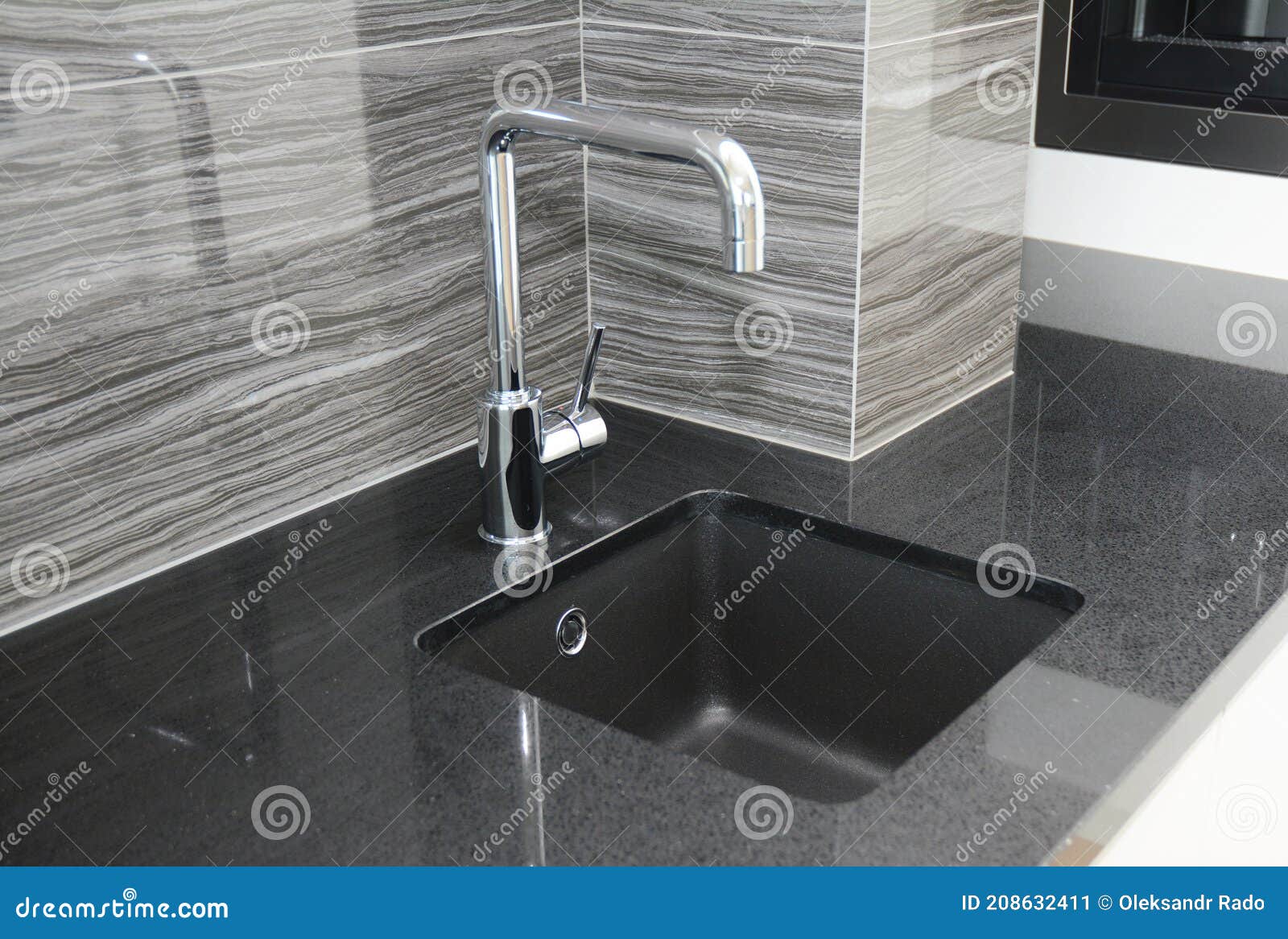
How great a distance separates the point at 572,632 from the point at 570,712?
220 millimetres

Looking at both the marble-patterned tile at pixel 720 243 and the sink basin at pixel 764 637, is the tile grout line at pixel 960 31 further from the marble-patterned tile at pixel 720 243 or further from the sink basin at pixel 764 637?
the sink basin at pixel 764 637

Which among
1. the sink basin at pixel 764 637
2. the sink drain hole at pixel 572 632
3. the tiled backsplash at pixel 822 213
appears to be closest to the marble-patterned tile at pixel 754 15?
the tiled backsplash at pixel 822 213

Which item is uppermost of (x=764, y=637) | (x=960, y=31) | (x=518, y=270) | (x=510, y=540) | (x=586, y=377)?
(x=960, y=31)

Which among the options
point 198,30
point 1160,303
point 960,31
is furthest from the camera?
point 1160,303

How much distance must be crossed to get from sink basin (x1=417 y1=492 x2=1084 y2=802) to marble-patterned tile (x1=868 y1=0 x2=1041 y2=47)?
41cm

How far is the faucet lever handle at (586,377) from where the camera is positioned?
1111 millimetres

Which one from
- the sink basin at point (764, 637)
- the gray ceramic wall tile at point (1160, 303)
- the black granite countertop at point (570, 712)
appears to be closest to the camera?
the black granite countertop at point (570, 712)

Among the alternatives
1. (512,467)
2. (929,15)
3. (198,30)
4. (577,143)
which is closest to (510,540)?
(512,467)

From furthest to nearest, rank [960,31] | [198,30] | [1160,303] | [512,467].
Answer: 1. [1160,303]
2. [960,31]
3. [512,467]
4. [198,30]

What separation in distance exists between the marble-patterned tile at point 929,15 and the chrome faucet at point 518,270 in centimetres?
23

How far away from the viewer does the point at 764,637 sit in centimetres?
119

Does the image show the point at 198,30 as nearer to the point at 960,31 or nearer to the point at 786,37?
the point at 786,37

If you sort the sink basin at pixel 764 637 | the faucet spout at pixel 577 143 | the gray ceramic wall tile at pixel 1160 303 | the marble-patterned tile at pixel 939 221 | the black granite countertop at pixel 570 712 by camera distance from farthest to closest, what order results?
the gray ceramic wall tile at pixel 1160 303, the marble-patterned tile at pixel 939 221, the sink basin at pixel 764 637, the faucet spout at pixel 577 143, the black granite countertop at pixel 570 712

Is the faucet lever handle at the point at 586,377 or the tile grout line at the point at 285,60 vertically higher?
the tile grout line at the point at 285,60
